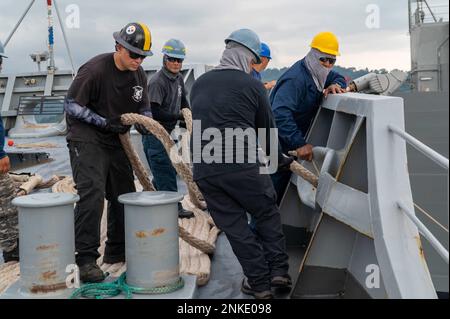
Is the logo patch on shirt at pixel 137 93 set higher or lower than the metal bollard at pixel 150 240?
higher

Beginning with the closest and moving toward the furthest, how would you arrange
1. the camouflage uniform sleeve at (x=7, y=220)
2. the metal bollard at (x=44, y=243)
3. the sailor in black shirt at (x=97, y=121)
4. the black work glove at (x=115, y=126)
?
the metal bollard at (x=44, y=243) → the sailor in black shirt at (x=97, y=121) → the black work glove at (x=115, y=126) → the camouflage uniform sleeve at (x=7, y=220)

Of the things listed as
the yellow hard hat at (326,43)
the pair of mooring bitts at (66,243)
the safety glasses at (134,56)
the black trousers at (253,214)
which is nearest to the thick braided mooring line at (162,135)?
the safety glasses at (134,56)

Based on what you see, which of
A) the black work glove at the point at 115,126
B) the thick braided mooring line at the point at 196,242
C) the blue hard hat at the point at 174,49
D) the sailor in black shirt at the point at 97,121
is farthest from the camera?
the blue hard hat at the point at 174,49

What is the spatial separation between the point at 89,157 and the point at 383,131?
5.74 feet

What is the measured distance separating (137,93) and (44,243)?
1166 mm

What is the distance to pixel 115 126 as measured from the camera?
321cm

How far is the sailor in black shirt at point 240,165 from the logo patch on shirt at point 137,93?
1.51 ft

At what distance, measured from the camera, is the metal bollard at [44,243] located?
2.72m

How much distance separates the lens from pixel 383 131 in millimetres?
2537

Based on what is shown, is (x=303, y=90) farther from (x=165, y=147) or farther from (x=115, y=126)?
(x=115, y=126)

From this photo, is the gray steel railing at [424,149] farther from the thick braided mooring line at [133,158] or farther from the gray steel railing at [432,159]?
the thick braided mooring line at [133,158]

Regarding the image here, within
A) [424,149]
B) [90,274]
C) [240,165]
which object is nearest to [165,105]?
[240,165]
